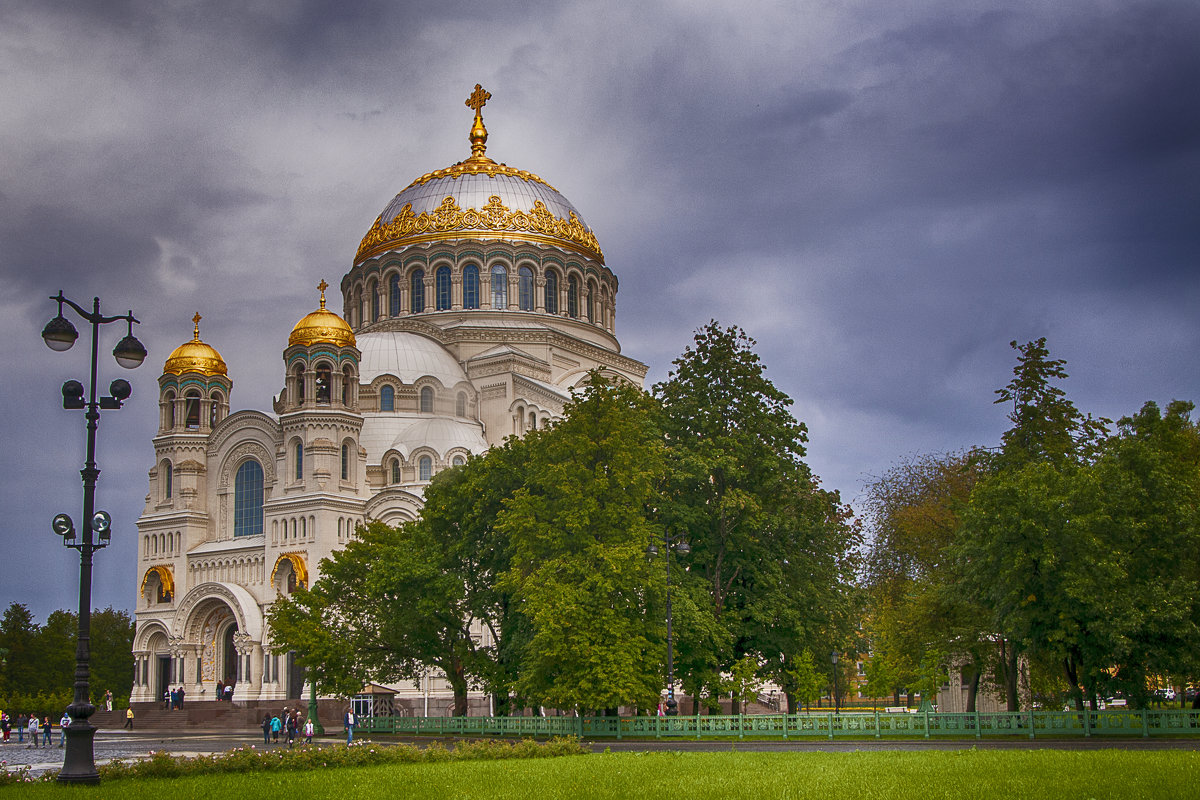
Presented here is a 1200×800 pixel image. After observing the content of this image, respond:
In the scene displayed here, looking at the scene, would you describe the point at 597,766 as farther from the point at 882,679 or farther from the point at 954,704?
the point at 882,679

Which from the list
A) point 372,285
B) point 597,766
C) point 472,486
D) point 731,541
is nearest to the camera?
point 597,766

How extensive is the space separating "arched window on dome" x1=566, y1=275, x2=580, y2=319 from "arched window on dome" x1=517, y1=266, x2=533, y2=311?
223cm

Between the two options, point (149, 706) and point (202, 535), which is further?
point (202, 535)

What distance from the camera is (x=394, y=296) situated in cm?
6319

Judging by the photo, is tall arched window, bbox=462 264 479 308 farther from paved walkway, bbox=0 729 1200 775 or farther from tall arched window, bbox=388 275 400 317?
paved walkway, bbox=0 729 1200 775

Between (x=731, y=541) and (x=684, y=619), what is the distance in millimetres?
3257

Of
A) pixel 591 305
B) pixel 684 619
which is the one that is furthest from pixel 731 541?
pixel 591 305

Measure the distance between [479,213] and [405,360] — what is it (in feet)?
33.2

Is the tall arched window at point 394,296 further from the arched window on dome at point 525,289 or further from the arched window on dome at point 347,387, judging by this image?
the arched window on dome at point 347,387

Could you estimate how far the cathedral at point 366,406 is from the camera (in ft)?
165

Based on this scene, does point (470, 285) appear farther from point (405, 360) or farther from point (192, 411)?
point (192, 411)

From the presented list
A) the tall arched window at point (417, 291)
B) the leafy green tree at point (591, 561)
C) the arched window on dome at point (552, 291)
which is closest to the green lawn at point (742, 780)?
the leafy green tree at point (591, 561)

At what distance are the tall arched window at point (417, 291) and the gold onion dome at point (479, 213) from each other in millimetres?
1749

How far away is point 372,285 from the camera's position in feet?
210
